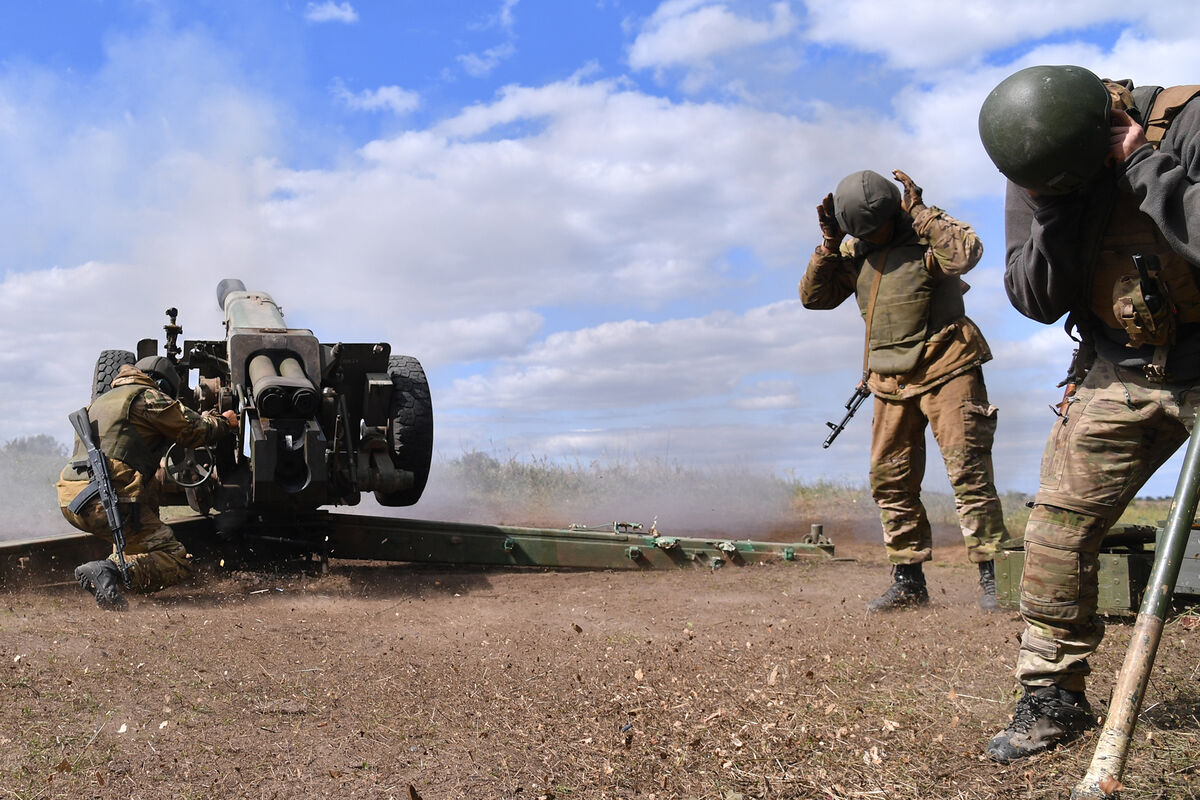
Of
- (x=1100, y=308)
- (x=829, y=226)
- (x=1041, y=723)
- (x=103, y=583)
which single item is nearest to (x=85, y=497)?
(x=103, y=583)

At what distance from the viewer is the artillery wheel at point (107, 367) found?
7309mm

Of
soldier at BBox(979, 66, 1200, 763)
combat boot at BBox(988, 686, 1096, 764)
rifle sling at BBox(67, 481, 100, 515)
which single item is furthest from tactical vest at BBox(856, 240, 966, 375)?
rifle sling at BBox(67, 481, 100, 515)

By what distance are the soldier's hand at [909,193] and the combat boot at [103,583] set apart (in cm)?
458

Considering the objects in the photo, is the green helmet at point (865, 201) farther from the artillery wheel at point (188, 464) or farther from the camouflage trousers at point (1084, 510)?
the artillery wheel at point (188, 464)

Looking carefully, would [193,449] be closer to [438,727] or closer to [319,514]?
[319,514]

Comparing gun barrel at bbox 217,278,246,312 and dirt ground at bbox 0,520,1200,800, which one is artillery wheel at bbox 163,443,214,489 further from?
gun barrel at bbox 217,278,246,312

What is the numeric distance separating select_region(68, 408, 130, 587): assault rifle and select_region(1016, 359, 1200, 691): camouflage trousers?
4818mm

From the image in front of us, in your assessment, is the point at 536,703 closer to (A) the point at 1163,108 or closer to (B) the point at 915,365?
(A) the point at 1163,108

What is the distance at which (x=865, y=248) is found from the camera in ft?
18.8

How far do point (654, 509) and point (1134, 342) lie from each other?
8578 mm

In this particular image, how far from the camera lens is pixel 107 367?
24.2 ft

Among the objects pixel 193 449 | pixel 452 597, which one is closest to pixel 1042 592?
pixel 452 597

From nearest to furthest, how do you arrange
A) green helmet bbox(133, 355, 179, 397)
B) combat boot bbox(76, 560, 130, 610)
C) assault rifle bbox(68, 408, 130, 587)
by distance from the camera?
combat boot bbox(76, 560, 130, 610)
assault rifle bbox(68, 408, 130, 587)
green helmet bbox(133, 355, 179, 397)

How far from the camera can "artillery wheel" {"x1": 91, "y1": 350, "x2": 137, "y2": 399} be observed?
24.0 feet
